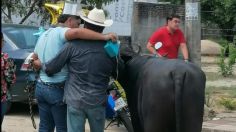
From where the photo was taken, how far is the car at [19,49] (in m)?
10.2

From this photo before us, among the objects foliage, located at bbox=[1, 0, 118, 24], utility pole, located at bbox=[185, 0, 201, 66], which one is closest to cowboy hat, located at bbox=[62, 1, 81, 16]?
utility pole, located at bbox=[185, 0, 201, 66]

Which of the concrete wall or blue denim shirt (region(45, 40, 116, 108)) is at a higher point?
blue denim shirt (region(45, 40, 116, 108))

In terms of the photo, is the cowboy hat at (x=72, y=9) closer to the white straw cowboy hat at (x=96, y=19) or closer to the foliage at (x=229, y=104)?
the white straw cowboy hat at (x=96, y=19)

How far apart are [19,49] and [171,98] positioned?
567 cm

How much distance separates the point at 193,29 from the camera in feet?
34.3

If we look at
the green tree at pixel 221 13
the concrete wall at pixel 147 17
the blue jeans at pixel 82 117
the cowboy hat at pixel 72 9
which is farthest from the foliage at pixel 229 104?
the green tree at pixel 221 13

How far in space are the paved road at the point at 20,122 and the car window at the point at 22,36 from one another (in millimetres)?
1260

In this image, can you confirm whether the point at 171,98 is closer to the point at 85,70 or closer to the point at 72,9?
the point at 85,70

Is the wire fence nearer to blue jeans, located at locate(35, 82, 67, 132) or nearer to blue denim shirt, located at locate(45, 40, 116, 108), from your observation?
blue jeans, located at locate(35, 82, 67, 132)

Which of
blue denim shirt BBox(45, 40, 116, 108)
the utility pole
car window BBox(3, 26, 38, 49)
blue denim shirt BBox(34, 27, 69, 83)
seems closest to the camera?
blue denim shirt BBox(45, 40, 116, 108)

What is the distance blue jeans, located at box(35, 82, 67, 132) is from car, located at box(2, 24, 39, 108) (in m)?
2.85

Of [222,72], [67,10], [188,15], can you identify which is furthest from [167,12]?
[67,10]

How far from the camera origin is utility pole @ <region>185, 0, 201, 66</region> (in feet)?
34.2

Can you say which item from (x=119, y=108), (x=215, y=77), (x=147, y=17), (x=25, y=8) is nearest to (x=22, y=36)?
(x=119, y=108)
